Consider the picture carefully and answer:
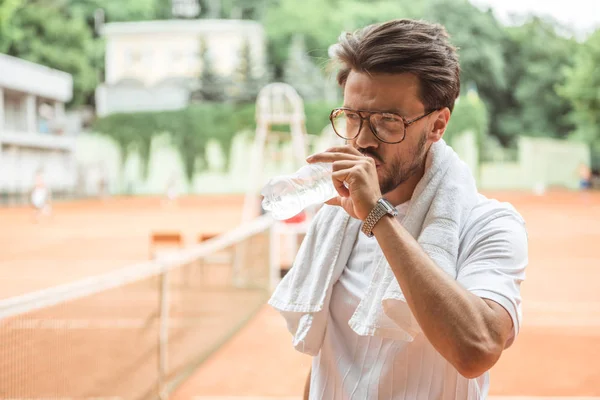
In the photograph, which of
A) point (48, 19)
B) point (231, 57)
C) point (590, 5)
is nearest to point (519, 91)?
point (590, 5)

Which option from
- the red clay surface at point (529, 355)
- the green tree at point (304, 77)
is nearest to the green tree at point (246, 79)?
the green tree at point (304, 77)

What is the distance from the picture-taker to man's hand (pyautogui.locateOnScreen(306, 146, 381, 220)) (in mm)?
1173

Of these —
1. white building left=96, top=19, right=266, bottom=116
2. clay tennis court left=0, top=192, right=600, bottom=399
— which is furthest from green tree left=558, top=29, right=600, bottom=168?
clay tennis court left=0, top=192, right=600, bottom=399

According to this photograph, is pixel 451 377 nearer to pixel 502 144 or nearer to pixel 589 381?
pixel 589 381

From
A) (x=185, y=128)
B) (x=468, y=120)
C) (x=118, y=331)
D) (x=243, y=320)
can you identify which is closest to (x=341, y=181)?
(x=118, y=331)

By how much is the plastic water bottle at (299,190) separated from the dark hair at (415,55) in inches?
8.6

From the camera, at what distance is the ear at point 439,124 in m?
1.33

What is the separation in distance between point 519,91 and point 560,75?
2.22 meters

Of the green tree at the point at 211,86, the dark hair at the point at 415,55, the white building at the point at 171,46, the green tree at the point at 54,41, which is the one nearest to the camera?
the dark hair at the point at 415,55

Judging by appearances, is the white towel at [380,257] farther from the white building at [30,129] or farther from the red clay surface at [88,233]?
the white building at [30,129]

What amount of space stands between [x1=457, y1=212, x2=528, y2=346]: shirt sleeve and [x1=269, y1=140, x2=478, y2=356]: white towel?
0.12ft

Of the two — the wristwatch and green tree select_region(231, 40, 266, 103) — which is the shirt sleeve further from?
green tree select_region(231, 40, 266, 103)

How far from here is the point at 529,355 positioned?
5.64 metres

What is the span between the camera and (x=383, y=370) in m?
1.29
